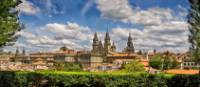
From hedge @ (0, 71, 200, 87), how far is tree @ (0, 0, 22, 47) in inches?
197

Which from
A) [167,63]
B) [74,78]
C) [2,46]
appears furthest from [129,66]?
[2,46]

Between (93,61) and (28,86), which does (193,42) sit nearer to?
(28,86)

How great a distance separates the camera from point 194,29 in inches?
933

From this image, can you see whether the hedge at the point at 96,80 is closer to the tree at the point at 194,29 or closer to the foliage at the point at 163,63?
the tree at the point at 194,29

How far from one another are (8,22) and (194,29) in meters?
10.7

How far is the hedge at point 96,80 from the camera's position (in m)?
27.2

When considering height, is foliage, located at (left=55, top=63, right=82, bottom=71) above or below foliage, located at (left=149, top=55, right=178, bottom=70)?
above

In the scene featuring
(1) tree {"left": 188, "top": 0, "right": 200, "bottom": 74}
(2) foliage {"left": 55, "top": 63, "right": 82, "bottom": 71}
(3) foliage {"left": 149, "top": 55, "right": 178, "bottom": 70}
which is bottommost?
(3) foliage {"left": 149, "top": 55, "right": 178, "bottom": 70}

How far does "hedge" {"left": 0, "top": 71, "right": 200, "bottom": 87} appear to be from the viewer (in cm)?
2716

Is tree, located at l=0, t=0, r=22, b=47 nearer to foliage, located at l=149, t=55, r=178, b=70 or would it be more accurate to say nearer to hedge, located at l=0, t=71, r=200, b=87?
hedge, located at l=0, t=71, r=200, b=87

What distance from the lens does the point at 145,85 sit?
90.1 feet

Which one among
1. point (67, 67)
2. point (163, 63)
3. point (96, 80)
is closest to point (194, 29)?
point (96, 80)

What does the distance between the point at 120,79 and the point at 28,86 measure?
6515mm

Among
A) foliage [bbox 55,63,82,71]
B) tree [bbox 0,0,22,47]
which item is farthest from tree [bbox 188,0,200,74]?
foliage [bbox 55,63,82,71]
